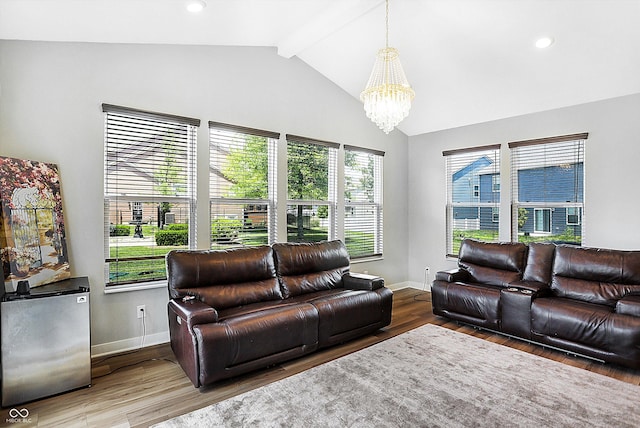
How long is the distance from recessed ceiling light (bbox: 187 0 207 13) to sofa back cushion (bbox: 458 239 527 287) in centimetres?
421

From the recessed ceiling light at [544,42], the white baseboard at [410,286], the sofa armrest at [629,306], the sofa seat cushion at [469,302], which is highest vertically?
the recessed ceiling light at [544,42]

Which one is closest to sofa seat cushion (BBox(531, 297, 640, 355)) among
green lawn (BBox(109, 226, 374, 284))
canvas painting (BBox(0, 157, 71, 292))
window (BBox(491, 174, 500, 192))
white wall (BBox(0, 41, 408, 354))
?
window (BBox(491, 174, 500, 192))

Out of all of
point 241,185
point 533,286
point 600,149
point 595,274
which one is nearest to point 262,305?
point 241,185

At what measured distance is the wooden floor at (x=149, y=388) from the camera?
7.89 feet

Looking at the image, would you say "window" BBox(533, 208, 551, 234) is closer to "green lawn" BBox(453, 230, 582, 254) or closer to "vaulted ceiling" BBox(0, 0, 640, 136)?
"green lawn" BBox(453, 230, 582, 254)

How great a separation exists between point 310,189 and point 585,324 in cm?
345

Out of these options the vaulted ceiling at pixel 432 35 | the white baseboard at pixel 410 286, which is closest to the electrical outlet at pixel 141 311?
the vaulted ceiling at pixel 432 35

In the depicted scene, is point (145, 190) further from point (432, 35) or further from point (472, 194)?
point (472, 194)

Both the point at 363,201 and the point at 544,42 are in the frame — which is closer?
the point at 544,42

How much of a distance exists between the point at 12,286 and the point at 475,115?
5.71 meters

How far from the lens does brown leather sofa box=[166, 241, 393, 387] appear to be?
2762mm

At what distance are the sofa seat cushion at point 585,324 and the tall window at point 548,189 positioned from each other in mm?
1385

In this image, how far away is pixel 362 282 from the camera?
4086 mm

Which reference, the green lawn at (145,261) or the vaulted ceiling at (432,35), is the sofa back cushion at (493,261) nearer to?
the vaulted ceiling at (432,35)
